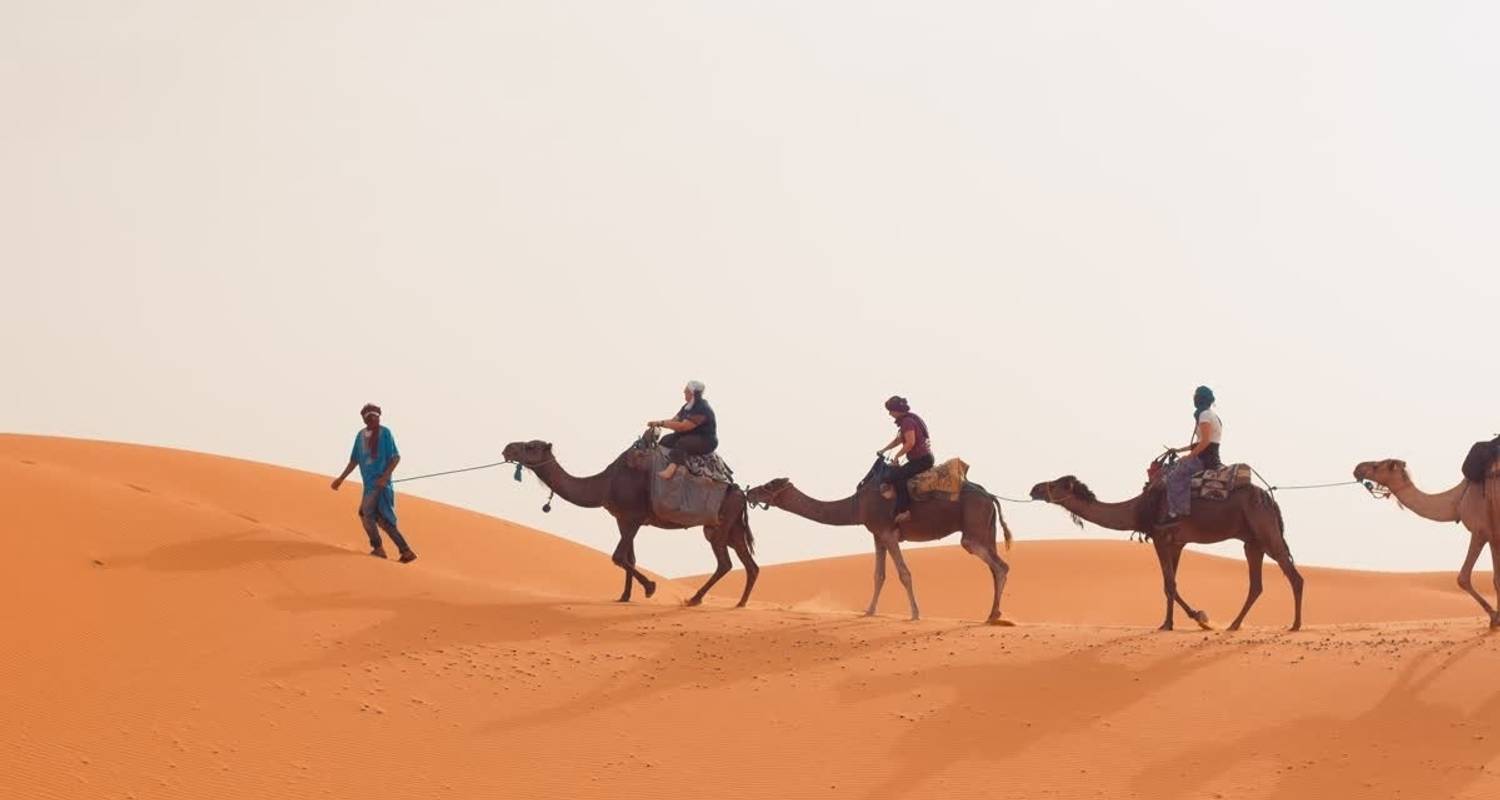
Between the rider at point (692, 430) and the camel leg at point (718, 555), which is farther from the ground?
the rider at point (692, 430)

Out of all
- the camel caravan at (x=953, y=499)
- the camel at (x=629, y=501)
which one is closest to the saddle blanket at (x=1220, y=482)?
the camel caravan at (x=953, y=499)

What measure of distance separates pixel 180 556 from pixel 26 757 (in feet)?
14.9

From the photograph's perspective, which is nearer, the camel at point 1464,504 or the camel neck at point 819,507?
the camel at point 1464,504

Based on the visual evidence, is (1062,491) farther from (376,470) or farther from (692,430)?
(376,470)

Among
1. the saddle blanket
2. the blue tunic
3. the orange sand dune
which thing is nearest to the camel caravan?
the saddle blanket

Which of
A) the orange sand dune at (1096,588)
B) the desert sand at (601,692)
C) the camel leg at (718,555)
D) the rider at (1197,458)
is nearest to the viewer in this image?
the desert sand at (601,692)

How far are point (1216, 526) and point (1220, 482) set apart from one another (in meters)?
0.45

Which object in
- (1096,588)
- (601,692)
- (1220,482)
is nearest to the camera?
(601,692)

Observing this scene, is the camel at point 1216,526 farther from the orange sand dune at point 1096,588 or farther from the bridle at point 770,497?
the orange sand dune at point 1096,588

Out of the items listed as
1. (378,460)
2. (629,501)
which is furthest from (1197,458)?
(378,460)

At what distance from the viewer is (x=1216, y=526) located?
16906 mm

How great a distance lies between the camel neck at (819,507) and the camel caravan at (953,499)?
0.02 metres

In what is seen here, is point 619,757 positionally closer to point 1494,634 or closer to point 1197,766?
point 1197,766

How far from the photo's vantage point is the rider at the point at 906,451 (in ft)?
58.3
